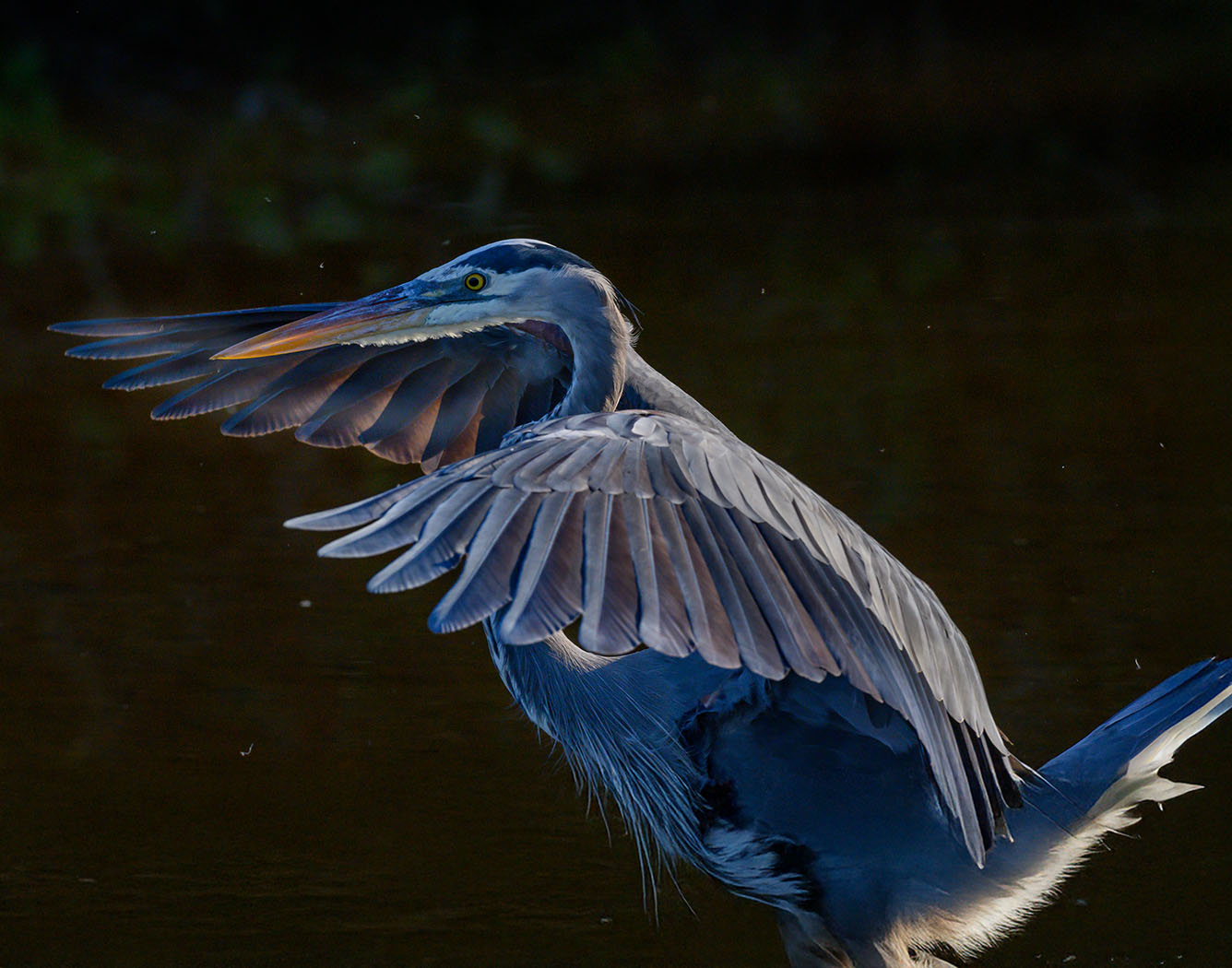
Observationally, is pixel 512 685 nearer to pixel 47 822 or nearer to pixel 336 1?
pixel 47 822

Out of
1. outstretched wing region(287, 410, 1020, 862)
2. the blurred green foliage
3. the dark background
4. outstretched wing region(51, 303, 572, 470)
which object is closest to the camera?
outstretched wing region(287, 410, 1020, 862)

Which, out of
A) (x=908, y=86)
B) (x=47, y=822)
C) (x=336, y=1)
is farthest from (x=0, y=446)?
(x=336, y=1)

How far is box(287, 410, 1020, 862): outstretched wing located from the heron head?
62 cm

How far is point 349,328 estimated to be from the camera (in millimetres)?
3701

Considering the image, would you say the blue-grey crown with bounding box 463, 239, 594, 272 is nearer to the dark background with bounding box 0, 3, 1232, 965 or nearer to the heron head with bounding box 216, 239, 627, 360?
the heron head with bounding box 216, 239, 627, 360

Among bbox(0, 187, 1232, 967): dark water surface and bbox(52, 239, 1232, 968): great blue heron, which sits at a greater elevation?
bbox(52, 239, 1232, 968): great blue heron

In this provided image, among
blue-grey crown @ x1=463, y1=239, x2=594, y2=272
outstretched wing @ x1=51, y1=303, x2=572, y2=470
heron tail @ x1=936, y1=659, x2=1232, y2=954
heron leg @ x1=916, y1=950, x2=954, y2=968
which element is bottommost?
heron leg @ x1=916, y1=950, x2=954, y2=968

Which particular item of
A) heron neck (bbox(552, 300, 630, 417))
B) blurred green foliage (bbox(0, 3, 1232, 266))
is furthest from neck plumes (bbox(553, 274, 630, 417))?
blurred green foliage (bbox(0, 3, 1232, 266))

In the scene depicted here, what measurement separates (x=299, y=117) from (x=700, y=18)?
13.7 ft

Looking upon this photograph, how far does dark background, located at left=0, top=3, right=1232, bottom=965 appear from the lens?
11.9 feet

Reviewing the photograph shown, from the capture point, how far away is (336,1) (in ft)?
50.3

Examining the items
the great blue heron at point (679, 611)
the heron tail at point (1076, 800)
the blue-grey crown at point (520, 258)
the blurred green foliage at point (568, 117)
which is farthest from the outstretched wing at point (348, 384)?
the blurred green foliage at point (568, 117)

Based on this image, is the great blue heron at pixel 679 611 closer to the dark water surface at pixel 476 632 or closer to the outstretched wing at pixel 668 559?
the outstretched wing at pixel 668 559

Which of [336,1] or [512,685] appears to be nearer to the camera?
[512,685]
